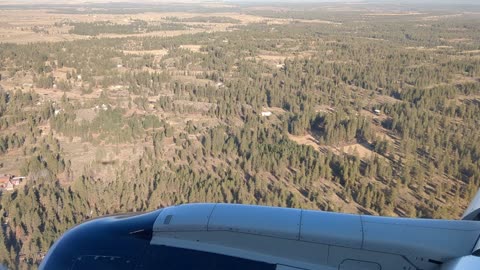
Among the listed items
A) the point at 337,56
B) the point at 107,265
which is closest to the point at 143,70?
the point at 337,56

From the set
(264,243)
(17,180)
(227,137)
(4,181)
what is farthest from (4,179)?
(264,243)

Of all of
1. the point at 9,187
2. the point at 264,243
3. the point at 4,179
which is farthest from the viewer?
the point at 4,179

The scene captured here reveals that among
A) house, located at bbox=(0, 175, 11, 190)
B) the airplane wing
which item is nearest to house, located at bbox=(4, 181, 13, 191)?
house, located at bbox=(0, 175, 11, 190)

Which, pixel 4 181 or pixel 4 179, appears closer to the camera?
pixel 4 181

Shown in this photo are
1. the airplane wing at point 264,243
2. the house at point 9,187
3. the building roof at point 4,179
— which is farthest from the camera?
the building roof at point 4,179

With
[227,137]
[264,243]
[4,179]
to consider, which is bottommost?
[4,179]

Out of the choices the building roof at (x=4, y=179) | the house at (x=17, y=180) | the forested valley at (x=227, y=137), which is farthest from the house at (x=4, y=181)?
the forested valley at (x=227, y=137)

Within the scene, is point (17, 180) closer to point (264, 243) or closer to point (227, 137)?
point (227, 137)

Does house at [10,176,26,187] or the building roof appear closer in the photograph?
house at [10,176,26,187]

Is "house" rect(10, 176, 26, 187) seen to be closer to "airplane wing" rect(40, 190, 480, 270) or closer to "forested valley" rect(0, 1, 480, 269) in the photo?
"forested valley" rect(0, 1, 480, 269)

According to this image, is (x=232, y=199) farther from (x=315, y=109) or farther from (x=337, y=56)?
(x=337, y=56)

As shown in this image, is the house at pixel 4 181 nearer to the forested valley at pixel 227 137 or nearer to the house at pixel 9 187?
the house at pixel 9 187
